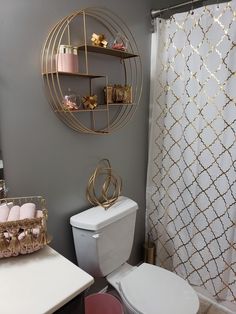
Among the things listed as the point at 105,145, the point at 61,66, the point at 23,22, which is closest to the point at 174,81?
the point at 105,145

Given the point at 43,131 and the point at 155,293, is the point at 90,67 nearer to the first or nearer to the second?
the point at 43,131

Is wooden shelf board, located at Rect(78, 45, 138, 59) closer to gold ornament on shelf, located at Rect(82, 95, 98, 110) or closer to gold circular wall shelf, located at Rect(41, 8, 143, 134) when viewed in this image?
gold circular wall shelf, located at Rect(41, 8, 143, 134)

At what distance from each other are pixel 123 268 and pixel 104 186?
52 centimetres

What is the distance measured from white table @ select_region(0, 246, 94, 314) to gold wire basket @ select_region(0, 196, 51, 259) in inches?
1.9

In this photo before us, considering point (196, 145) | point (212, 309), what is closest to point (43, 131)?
point (196, 145)

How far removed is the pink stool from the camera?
1432 mm

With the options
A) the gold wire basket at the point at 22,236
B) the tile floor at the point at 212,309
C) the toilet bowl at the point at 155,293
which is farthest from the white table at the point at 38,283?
the tile floor at the point at 212,309

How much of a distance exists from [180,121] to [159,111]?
179 millimetres

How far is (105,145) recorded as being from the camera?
159 centimetres

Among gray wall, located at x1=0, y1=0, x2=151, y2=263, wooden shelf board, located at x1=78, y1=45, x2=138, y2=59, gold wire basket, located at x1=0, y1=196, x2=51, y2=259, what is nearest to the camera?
gold wire basket, located at x1=0, y1=196, x2=51, y2=259

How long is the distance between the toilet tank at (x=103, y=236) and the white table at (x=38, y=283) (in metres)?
0.34

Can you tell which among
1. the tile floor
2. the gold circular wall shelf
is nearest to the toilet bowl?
the tile floor

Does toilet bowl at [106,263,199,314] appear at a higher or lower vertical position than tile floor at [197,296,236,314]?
higher

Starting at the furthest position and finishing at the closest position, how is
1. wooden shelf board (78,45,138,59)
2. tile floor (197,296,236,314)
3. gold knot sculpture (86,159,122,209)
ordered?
1. tile floor (197,296,236,314)
2. gold knot sculpture (86,159,122,209)
3. wooden shelf board (78,45,138,59)
